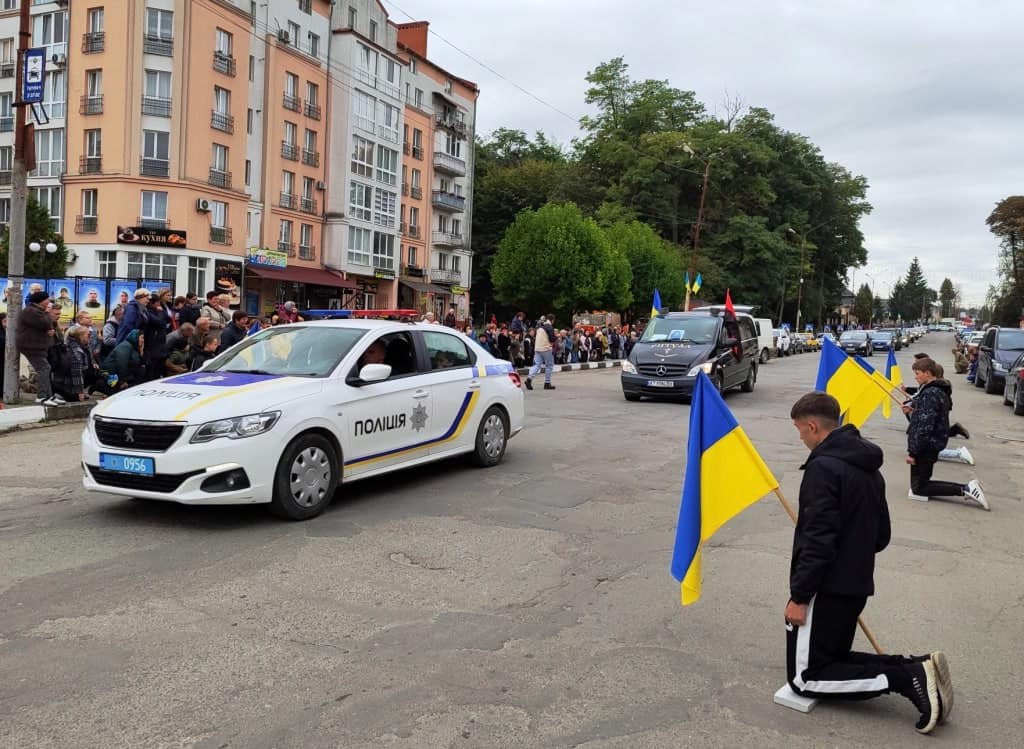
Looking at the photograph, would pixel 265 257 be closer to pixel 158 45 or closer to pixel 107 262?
pixel 107 262

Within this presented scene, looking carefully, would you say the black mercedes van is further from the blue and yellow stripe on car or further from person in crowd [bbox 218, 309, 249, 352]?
the blue and yellow stripe on car

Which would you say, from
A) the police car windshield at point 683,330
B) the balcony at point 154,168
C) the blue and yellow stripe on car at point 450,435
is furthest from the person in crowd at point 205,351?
the balcony at point 154,168

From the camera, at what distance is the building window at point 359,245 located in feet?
175

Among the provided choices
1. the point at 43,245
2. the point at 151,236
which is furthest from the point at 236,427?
the point at 151,236

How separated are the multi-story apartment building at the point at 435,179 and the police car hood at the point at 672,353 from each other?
43352 millimetres

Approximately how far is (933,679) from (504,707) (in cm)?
183

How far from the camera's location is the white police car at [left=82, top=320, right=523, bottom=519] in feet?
21.9

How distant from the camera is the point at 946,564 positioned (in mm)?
6672

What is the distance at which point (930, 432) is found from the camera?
8836mm

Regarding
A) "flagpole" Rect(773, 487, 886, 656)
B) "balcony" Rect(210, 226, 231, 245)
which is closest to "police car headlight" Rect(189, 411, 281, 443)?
"flagpole" Rect(773, 487, 886, 656)

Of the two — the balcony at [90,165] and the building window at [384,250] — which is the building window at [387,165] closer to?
the building window at [384,250]

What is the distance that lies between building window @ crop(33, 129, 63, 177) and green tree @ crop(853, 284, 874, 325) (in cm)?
11940

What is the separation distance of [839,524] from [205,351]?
1146cm

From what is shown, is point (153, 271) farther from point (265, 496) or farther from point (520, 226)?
point (265, 496)
